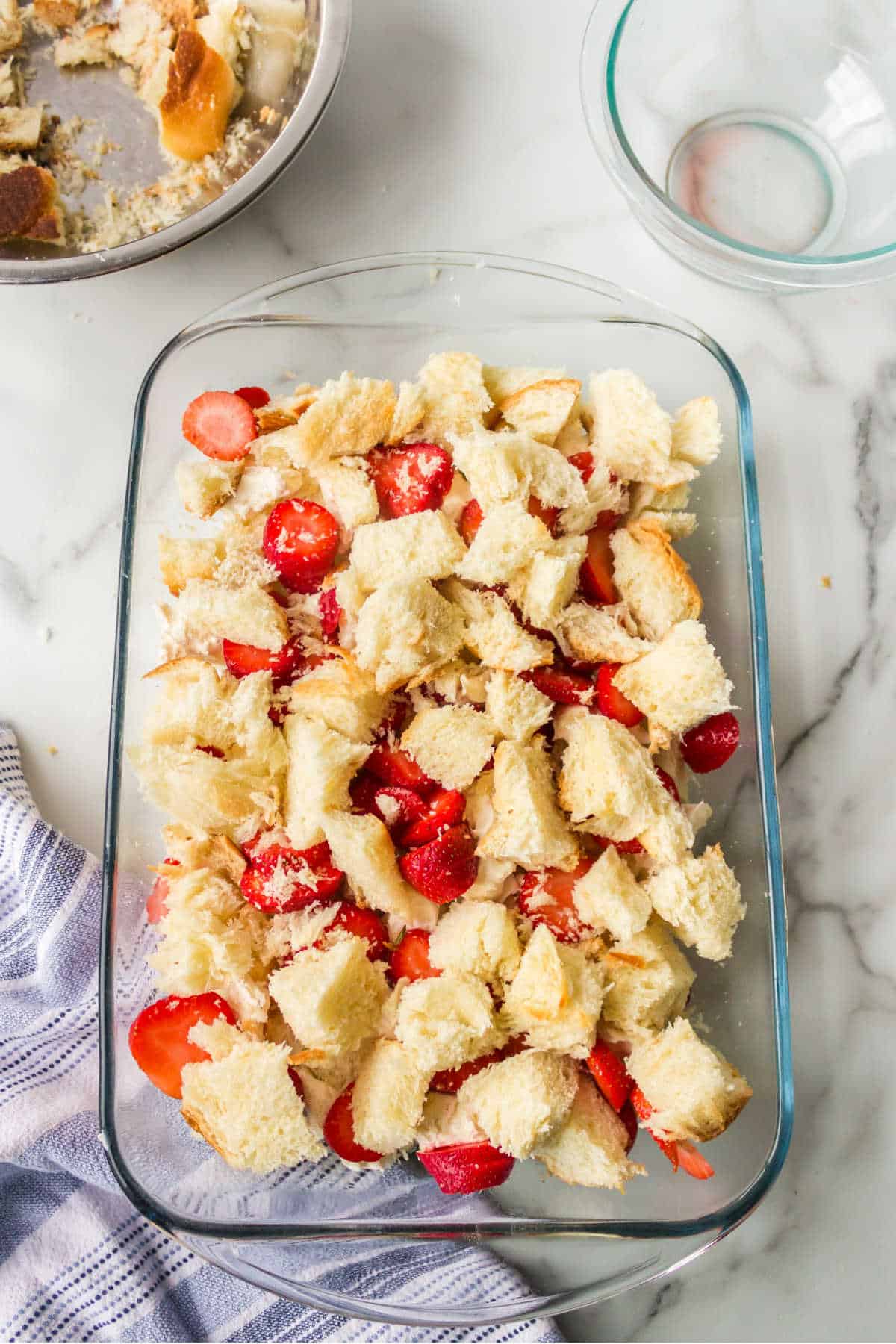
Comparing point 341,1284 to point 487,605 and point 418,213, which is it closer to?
point 487,605

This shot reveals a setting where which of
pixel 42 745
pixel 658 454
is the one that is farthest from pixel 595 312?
pixel 42 745

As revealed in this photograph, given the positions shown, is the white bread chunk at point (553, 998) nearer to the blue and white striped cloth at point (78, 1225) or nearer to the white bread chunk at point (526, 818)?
the white bread chunk at point (526, 818)

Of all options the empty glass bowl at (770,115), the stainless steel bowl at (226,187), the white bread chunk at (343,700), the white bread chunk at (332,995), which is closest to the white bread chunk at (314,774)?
the white bread chunk at (343,700)

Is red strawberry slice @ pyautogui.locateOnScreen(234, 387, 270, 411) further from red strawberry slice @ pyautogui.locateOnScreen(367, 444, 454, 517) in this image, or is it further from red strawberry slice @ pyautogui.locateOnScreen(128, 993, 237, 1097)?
red strawberry slice @ pyautogui.locateOnScreen(128, 993, 237, 1097)

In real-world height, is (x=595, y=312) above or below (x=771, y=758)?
above

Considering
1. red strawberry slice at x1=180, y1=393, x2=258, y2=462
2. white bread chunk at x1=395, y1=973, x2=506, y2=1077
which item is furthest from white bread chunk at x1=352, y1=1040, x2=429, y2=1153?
red strawberry slice at x1=180, y1=393, x2=258, y2=462

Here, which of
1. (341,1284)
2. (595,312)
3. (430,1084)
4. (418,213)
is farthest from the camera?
(418,213)
